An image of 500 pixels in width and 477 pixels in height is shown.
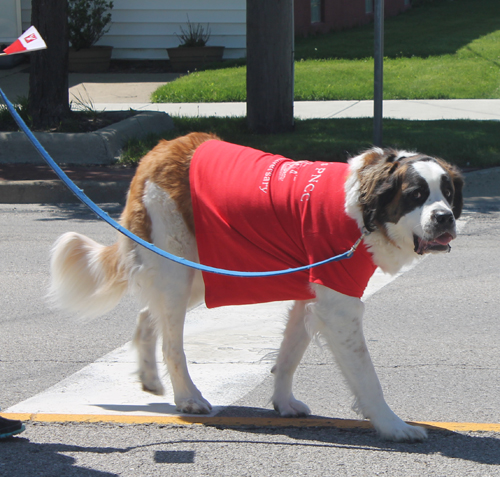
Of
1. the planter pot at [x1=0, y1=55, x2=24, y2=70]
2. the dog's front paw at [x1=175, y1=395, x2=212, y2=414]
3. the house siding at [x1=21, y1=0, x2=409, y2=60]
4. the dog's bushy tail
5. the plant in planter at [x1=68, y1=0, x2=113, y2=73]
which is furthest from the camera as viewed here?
the house siding at [x1=21, y1=0, x2=409, y2=60]

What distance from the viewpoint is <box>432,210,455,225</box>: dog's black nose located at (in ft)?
10.8

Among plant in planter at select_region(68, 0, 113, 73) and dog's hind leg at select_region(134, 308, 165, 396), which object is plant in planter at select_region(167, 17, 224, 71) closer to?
plant in planter at select_region(68, 0, 113, 73)

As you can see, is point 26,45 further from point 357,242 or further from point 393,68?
point 393,68

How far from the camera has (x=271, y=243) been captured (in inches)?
149

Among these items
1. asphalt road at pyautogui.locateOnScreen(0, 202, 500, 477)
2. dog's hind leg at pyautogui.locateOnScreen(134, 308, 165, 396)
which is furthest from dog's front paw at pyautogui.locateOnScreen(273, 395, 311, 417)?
dog's hind leg at pyautogui.locateOnScreen(134, 308, 165, 396)

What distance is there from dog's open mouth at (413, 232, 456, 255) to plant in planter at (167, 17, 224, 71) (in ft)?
59.2

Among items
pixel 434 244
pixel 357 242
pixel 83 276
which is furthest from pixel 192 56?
pixel 434 244

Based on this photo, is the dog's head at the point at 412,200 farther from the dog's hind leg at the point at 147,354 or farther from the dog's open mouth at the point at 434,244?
the dog's hind leg at the point at 147,354

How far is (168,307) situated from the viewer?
3973 mm

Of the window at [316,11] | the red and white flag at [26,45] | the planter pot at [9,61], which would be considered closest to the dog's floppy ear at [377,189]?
the red and white flag at [26,45]

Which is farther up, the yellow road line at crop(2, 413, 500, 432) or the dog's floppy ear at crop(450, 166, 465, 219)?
the dog's floppy ear at crop(450, 166, 465, 219)

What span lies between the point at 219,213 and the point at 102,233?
4459mm

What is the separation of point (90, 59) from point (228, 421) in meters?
18.1

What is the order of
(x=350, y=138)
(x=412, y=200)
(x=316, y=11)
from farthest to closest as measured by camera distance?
(x=316, y=11), (x=350, y=138), (x=412, y=200)
